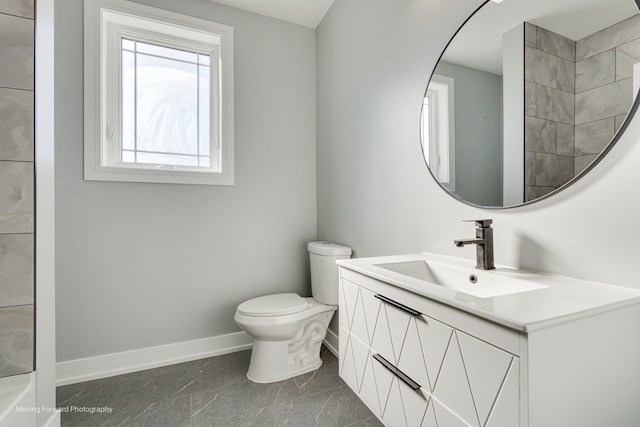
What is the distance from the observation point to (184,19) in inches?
80.7

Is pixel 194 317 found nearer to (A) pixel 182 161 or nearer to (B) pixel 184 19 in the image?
(A) pixel 182 161

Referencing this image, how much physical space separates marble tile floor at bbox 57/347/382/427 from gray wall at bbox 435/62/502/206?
1.20 meters

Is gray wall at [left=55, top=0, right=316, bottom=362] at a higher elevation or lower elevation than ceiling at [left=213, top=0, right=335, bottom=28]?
lower

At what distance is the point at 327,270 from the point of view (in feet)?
6.47

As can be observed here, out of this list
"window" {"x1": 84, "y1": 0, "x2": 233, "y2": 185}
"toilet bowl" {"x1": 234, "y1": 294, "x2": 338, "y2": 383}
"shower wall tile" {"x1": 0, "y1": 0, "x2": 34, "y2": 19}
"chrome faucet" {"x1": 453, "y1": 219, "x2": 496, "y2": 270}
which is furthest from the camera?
"window" {"x1": 84, "y1": 0, "x2": 233, "y2": 185}

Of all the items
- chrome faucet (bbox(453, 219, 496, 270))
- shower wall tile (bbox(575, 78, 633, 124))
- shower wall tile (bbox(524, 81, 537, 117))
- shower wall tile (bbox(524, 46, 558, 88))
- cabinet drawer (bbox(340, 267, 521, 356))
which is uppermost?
shower wall tile (bbox(524, 46, 558, 88))

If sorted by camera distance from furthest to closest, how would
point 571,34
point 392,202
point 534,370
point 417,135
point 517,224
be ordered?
1. point 392,202
2. point 417,135
3. point 517,224
4. point 571,34
5. point 534,370

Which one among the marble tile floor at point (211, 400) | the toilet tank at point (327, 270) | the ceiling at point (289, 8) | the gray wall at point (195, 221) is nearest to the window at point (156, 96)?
the gray wall at point (195, 221)

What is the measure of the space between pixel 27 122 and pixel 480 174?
70.7 inches

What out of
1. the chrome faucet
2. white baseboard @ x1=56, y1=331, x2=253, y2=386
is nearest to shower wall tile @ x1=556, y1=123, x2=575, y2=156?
the chrome faucet

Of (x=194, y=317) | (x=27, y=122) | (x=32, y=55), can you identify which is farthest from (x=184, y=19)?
(x=194, y=317)

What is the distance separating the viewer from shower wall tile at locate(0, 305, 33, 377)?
3.75ft

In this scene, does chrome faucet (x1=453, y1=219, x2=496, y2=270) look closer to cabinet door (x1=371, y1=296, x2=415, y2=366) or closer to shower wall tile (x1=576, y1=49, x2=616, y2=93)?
cabinet door (x1=371, y1=296, x2=415, y2=366)

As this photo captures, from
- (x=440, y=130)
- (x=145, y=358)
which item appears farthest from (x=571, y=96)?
(x=145, y=358)
